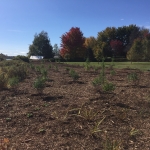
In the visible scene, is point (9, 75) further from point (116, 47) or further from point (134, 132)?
point (116, 47)

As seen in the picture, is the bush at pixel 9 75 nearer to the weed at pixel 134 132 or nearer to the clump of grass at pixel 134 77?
the clump of grass at pixel 134 77

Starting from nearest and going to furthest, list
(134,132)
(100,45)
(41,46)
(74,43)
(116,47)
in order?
(134,132) → (100,45) → (74,43) → (116,47) → (41,46)

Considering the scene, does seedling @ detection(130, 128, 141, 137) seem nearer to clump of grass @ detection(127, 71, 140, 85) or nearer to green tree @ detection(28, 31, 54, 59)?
clump of grass @ detection(127, 71, 140, 85)

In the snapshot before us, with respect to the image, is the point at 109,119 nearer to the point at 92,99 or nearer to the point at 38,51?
the point at 92,99

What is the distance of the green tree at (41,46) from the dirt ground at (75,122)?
6444cm

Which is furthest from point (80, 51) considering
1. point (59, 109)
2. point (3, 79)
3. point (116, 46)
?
point (59, 109)

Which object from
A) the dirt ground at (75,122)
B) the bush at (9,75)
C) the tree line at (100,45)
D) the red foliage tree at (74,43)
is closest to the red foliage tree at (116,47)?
the tree line at (100,45)

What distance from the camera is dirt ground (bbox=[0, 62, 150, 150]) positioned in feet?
13.2

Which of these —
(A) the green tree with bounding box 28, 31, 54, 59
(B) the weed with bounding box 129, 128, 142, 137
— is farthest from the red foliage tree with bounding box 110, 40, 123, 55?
(B) the weed with bounding box 129, 128, 142, 137

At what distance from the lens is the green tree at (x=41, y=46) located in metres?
72.0

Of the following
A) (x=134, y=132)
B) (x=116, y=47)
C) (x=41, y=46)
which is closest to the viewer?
(x=134, y=132)

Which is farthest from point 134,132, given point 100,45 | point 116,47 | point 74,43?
point 116,47

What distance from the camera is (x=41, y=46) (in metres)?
73.6

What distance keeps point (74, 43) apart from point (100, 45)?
6.38 meters
